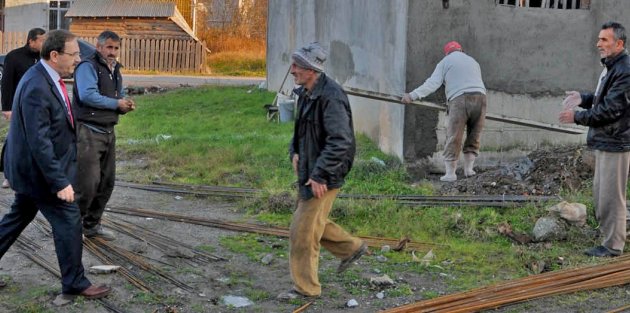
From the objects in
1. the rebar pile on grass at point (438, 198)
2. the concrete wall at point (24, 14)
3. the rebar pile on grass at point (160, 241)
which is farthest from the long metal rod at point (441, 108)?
the concrete wall at point (24, 14)

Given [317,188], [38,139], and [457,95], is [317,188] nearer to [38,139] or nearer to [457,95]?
[38,139]

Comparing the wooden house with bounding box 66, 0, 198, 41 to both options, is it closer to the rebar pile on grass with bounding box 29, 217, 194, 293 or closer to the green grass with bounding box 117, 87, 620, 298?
the green grass with bounding box 117, 87, 620, 298

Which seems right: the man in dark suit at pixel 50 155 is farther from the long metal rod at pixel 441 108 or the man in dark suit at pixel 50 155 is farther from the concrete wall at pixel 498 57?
the concrete wall at pixel 498 57

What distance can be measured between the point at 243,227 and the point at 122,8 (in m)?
Result: 29.0

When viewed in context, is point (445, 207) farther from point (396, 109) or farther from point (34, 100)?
point (34, 100)

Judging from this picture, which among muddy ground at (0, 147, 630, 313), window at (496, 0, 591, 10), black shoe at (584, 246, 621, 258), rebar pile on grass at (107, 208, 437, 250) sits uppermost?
window at (496, 0, 591, 10)

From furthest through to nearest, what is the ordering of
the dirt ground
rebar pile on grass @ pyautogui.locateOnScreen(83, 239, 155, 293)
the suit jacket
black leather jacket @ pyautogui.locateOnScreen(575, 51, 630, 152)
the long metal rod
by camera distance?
the long metal rod → the dirt ground → black leather jacket @ pyautogui.locateOnScreen(575, 51, 630, 152) → rebar pile on grass @ pyautogui.locateOnScreen(83, 239, 155, 293) → the suit jacket

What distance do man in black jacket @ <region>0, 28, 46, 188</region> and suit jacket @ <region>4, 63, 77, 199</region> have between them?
12.6ft

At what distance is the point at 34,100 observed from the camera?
605 cm

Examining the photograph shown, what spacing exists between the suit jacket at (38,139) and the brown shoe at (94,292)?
0.76m

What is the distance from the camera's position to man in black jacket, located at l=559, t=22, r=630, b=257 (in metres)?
7.62

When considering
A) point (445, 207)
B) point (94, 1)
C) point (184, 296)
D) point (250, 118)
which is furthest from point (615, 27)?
point (94, 1)

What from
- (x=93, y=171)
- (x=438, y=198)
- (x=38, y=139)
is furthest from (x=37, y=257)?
(x=438, y=198)

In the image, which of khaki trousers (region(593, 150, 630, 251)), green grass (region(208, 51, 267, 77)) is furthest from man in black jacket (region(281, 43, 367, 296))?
green grass (region(208, 51, 267, 77))
